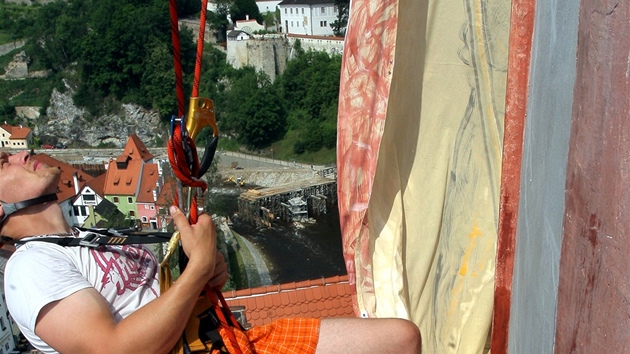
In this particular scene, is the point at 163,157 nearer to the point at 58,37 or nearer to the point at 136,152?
the point at 136,152

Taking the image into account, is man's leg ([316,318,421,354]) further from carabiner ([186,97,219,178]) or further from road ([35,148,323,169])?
road ([35,148,323,169])

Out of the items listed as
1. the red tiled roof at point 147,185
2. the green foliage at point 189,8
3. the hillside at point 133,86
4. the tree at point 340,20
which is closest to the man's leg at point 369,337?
the red tiled roof at point 147,185

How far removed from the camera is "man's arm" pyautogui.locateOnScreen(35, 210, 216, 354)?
1.29 meters

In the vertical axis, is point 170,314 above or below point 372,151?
below

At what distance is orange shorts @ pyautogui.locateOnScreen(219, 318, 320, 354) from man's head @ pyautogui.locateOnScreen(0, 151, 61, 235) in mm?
565

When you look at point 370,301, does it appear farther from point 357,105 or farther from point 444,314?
point 357,105

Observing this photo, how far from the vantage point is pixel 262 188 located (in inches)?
1086

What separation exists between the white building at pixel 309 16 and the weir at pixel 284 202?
1370 cm

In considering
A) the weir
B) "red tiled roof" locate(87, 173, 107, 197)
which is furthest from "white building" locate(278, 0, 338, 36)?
"red tiled roof" locate(87, 173, 107, 197)

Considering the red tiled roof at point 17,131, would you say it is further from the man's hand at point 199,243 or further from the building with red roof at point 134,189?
the man's hand at point 199,243

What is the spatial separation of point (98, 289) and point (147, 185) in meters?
24.0

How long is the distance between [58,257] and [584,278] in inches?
42.8

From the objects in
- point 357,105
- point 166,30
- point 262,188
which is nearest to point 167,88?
point 166,30

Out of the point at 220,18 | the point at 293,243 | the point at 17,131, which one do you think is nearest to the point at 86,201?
the point at 293,243
